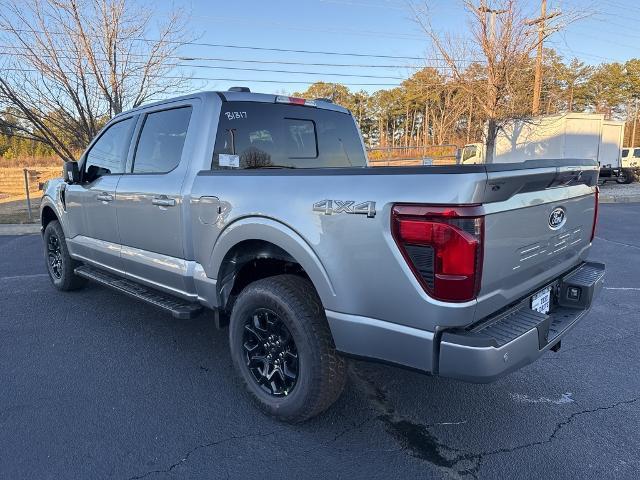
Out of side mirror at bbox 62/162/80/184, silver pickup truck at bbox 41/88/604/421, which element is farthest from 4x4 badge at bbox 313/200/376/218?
side mirror at bbox 62/162/80/184

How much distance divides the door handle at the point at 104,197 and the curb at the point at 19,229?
281 inches

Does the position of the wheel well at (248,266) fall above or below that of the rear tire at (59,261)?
above

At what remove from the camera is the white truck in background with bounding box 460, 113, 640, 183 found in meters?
18.2

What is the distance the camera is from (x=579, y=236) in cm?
297

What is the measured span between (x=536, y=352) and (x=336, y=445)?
1.16 meters

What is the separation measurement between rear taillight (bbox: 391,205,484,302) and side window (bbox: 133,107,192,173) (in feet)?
6.63

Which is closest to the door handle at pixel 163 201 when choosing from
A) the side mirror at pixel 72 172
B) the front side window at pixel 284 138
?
the front side window at pixel 284 138

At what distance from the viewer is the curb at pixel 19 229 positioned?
9.96 m

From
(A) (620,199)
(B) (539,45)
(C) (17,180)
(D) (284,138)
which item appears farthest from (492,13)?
(C) (17,180)

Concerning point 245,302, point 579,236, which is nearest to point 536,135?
point 579,236

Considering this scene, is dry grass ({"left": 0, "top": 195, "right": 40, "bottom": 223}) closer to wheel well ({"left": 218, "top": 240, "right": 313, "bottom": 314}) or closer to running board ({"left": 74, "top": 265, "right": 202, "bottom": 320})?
running board ({"left": 74, "top": 265, "right": 202, "bottom": 320})

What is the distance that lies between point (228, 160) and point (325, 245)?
1.30m

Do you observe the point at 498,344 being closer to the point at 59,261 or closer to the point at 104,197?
the point at 104,197

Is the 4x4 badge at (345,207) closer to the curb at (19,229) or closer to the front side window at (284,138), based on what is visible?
the front side window at (284,138)
